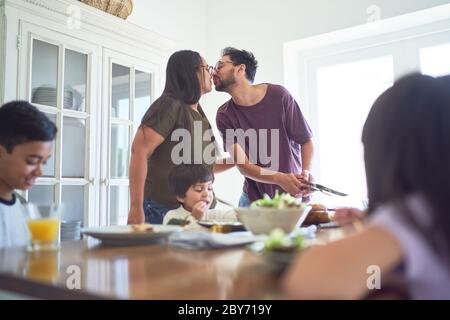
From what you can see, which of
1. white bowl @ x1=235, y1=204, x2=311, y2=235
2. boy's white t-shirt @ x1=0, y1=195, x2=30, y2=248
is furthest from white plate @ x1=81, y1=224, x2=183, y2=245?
boy's white t-shirt @ x1=0, y1=195, x2=30, y2=248

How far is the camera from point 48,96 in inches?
84.7

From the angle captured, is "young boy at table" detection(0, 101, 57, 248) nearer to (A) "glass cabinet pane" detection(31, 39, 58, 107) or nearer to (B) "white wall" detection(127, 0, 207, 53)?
(A) "glass cabinet pane" detection(31, 39, 58, 107)

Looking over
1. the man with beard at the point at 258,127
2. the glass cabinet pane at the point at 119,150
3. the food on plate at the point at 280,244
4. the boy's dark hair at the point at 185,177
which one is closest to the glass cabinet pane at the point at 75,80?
the glass cabinet pane at the point at 119,150

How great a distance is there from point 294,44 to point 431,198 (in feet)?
9.46

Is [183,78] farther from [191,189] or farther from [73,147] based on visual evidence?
[73,147]

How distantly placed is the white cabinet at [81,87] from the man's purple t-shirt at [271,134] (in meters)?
0.77

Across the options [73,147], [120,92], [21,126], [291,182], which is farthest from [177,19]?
[21,126]

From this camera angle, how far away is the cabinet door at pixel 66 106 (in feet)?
6.83

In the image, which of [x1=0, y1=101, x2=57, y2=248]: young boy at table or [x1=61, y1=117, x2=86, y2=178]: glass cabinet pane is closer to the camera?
[x1=0, y1=101, x2=57, y2=248]: young boy at table

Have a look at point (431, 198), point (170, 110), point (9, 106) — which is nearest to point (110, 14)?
point (170, 110)

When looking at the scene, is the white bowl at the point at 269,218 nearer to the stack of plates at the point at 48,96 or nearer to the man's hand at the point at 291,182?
the man's hand at the point at 291,182

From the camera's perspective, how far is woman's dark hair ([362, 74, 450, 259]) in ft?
1.67

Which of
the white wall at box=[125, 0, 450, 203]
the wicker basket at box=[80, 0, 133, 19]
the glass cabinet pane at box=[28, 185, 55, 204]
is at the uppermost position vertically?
the white wall at box=[125, 0, 450, 203]
